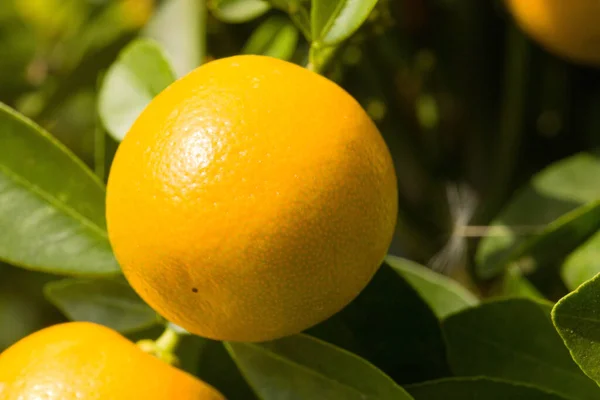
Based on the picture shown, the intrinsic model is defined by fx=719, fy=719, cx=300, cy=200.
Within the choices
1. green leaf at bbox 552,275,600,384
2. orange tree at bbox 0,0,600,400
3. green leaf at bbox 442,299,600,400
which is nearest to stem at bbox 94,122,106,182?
orange tree at bbox 0,0,600,400

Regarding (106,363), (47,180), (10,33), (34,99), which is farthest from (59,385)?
(10,33)

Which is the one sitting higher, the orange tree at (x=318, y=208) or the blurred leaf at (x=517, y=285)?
the orange tree at (x=318, y=208)

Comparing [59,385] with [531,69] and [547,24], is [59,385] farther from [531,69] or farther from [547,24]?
[531,69]

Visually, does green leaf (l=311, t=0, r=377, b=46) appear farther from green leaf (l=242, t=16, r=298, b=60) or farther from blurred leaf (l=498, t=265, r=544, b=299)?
blurred leaf (l=498, t=265, r=544, b=299)

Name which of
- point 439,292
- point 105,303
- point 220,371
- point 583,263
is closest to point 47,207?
point 105,303

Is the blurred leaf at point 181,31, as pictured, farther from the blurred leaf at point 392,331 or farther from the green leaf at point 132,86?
the blurred leaf at point 392,331

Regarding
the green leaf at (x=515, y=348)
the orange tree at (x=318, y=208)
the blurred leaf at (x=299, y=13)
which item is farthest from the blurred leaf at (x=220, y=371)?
the blurred leaf at (x=299, y=13)

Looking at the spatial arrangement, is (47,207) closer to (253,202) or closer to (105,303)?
(105,303)

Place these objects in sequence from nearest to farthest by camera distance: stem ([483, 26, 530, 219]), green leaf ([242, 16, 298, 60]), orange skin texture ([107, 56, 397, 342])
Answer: orange skin texture ([107, 56, 397, 342]), green leaf ([242, 16, 298, 60]), stem ([483, 26, 530, 219])
